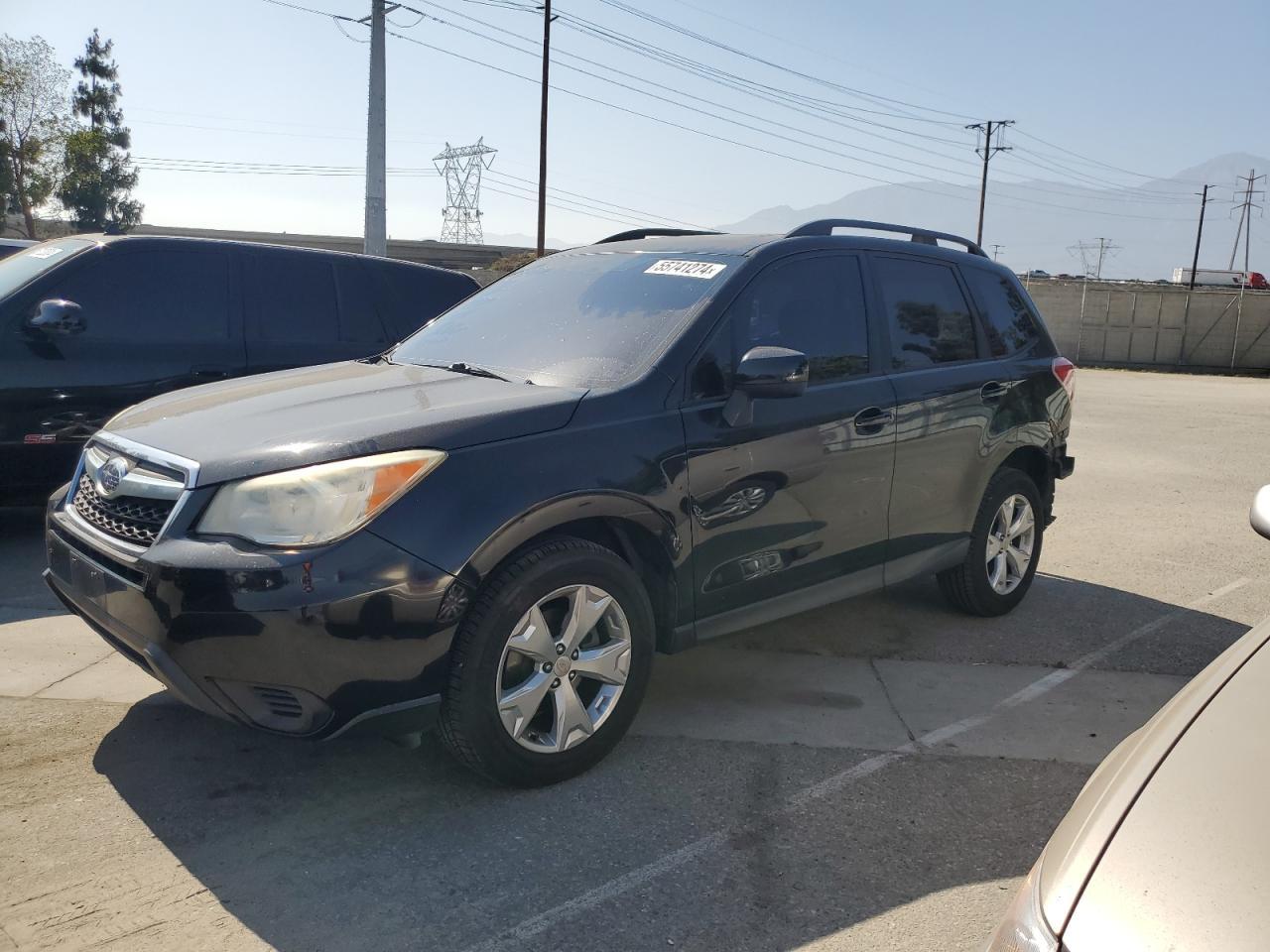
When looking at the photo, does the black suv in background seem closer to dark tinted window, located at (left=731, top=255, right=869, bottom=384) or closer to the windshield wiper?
the windshield wiper

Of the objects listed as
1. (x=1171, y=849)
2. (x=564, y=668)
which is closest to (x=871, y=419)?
(x=564, y=668)

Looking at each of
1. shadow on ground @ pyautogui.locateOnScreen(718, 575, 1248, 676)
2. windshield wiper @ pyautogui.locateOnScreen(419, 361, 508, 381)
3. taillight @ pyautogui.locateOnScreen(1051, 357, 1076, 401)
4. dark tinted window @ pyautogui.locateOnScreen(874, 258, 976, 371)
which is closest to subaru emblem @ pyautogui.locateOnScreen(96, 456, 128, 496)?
windshield wiper @ pyautogui.locateOnScreen(419, 361, 508, 381)

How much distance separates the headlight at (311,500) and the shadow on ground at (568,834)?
3.06 ft

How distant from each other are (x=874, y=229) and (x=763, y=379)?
5.57ft

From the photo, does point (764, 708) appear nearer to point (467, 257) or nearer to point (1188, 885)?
point (1188, 885)

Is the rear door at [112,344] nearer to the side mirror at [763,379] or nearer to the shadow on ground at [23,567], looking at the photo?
the shadow on ground at [23,567]

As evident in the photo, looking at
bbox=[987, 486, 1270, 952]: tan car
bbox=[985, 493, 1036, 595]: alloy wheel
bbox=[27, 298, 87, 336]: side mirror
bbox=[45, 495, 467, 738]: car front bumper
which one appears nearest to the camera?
bbox=[987, 486, 1270, 952]: tan car

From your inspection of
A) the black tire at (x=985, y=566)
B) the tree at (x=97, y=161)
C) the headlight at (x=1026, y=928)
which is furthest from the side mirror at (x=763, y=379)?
the tree at (x=97, y=161)

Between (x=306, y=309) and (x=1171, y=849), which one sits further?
(x=306, y=309)

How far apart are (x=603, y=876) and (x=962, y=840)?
1.13 metres

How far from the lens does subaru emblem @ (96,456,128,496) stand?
11.1ft

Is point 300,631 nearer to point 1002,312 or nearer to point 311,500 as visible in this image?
point 311,500

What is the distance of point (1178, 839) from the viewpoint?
5.27 ft

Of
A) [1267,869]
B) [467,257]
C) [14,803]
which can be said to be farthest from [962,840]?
[467,257]
